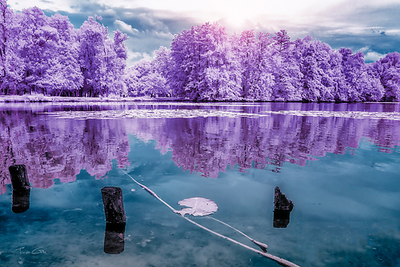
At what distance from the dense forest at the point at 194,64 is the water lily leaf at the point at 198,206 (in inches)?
1851

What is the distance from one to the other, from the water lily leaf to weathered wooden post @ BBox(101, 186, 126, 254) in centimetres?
110

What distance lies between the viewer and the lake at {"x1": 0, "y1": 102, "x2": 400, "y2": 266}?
4180 millimetres

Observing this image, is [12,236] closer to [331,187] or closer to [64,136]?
[331,187]

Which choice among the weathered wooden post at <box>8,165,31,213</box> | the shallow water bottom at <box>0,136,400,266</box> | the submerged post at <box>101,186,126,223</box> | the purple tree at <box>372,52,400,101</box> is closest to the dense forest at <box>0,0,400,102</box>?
the purple tree at <box>372,52,400,101</box>

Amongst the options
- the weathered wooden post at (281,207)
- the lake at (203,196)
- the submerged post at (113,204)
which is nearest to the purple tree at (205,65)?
the lake at (203,196)

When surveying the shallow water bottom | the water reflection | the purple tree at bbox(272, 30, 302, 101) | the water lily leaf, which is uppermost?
the purple tree at bbox(272, 30, 302, 101)

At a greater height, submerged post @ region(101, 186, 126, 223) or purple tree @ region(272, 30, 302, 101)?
purple tree @ region(272, 30, 302, 101)

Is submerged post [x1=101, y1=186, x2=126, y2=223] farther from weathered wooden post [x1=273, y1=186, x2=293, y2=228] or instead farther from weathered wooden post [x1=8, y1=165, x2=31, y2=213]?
weathered wooden post [x1=273, y1=186, x2=293, y2=228]

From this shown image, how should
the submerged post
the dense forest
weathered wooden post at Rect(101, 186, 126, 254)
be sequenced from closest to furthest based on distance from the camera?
weathered wooden post at Rect(101, 186, 126, 254) < the submerged post < the dense forest

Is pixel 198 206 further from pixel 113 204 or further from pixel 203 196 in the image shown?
pixel 113 204

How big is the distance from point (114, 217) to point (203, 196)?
81.5 inches

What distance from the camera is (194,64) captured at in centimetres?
5641

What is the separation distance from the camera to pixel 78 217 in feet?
17.2

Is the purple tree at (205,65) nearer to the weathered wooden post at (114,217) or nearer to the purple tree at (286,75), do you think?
the purple tree at (286,75)
